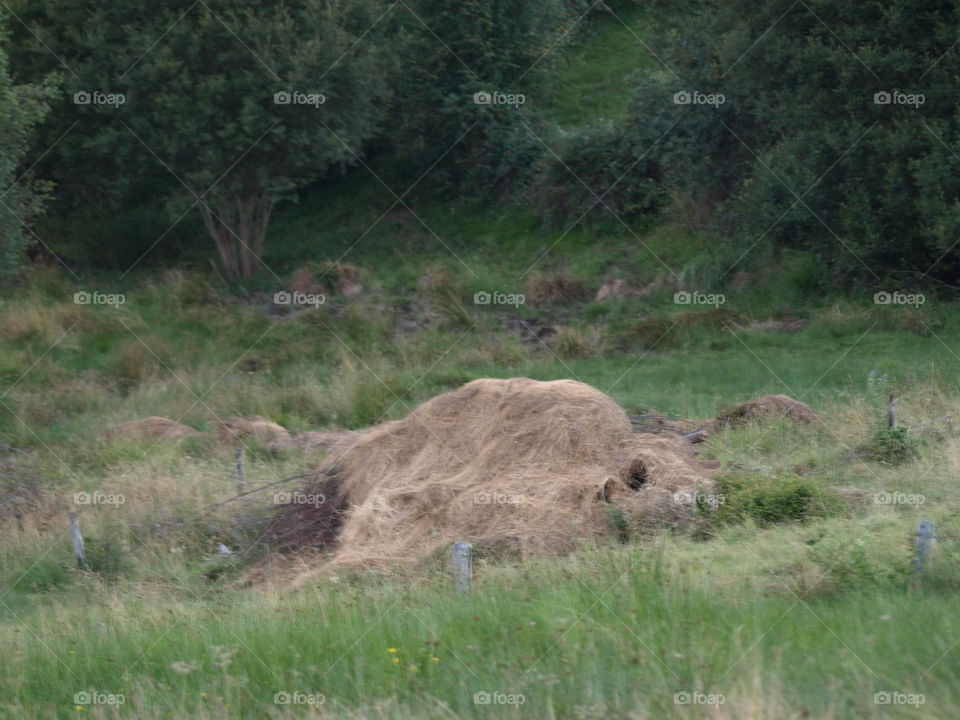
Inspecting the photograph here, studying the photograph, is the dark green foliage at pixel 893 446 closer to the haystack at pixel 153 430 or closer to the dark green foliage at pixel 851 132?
the dark green foliage at pixel 851 132

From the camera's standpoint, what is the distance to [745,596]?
22.0 feet

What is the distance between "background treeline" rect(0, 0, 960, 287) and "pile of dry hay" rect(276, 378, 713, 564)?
30.9 feet

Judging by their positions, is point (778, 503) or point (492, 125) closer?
point (778, 503)

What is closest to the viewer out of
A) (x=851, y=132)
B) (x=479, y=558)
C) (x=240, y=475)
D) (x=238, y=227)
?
(x=479, y=558)

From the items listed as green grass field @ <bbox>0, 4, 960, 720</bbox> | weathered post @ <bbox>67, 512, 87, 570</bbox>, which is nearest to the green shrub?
green grass field @ <bbox>0, 4, 960, 720</bbox>

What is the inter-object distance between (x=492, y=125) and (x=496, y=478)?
21.3 metres

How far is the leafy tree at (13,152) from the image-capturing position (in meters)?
17.0

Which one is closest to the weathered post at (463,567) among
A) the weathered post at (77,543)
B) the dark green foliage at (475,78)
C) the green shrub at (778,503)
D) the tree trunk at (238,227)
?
the green shrub at (778,503)

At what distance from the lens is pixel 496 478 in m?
10.8

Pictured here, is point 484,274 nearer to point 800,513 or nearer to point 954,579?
point 800,513

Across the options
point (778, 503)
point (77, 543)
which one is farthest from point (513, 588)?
point (77, 543)

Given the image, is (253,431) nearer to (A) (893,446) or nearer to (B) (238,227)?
(A) (893,446)

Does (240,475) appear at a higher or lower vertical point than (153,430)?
lower

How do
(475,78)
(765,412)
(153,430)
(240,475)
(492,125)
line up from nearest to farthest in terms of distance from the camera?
(240,475) → (765,412) → (153,430) → (475,78) → (492,125)
